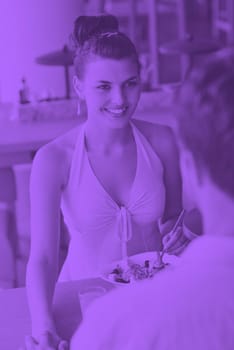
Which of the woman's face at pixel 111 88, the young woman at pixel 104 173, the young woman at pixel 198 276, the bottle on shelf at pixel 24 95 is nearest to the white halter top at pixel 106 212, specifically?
the young woman at pixel 104 173

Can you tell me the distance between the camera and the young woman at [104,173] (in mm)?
1589

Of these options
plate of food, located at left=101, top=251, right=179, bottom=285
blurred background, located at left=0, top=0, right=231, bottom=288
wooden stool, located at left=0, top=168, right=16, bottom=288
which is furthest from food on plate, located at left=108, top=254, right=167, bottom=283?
wooden stool, located at left=0, top=168, right=16, bottom=288

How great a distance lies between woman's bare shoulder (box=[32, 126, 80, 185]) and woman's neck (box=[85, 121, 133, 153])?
0.05m

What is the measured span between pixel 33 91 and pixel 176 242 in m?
2.87

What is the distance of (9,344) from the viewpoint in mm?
1273

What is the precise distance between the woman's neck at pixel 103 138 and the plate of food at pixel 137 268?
1.30ft

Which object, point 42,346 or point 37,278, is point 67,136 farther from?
point 42,346

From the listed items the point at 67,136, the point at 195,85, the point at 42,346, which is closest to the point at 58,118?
the point at 67,136

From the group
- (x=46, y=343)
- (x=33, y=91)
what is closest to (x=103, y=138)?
(x=46, y=343)

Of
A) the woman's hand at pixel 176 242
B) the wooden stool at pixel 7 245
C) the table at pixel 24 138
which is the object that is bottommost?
the wooden stool at pixel 7 245

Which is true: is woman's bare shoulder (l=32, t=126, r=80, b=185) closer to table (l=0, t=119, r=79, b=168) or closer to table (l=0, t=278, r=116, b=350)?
table (l=0, t=278, r=116, b=350)

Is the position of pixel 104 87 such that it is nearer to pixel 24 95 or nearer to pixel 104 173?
pixel 104 173

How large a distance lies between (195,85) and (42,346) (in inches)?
28.1

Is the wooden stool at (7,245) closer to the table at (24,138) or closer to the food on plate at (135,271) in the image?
the table at (24,138)
